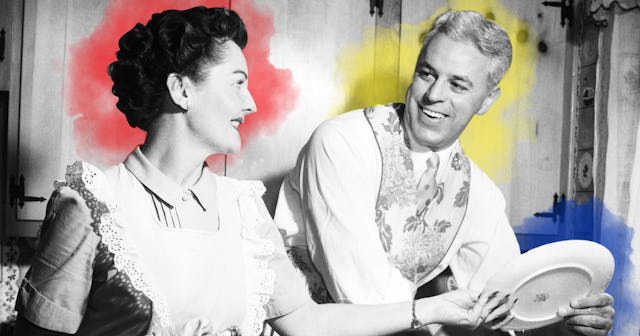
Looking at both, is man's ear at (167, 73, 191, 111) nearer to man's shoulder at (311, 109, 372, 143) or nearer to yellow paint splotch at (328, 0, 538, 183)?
man's shoulder at (311, 109, 372, 143)

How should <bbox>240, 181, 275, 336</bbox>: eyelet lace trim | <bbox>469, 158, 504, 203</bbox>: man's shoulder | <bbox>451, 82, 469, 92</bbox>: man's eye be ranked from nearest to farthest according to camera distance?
1. <bbox>240, 181, 275, 336</bbox>: eyelet lace trim
2. <bbox>451, 82, 469, 92</bbox>: man's eye
3. <bbox>469, 158, 504, 203</bbox>: man's shoulder

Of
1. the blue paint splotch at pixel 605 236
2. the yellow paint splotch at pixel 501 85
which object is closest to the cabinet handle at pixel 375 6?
the yellow paint splotch at pixel 501 85

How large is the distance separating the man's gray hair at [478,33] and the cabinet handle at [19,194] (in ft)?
2.81

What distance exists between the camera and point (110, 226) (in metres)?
0.96

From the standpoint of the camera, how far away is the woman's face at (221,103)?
104cm

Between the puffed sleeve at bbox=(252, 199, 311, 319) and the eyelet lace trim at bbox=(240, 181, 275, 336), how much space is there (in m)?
0.01

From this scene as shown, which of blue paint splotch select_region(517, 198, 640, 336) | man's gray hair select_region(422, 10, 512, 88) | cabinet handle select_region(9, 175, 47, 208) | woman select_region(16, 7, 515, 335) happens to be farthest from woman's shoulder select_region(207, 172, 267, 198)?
blue paint splotch select_region(517, 198, 640, 336)

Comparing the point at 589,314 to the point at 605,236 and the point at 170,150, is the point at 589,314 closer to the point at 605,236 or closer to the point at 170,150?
the point at 605,236

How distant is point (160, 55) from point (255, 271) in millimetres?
348

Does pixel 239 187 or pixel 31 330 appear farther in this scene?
pixel 239 187

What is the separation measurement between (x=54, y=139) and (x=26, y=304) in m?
0.58

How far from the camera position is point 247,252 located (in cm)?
111

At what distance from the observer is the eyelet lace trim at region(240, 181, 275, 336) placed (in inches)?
43.1

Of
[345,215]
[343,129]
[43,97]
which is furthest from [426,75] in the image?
[43,97]
